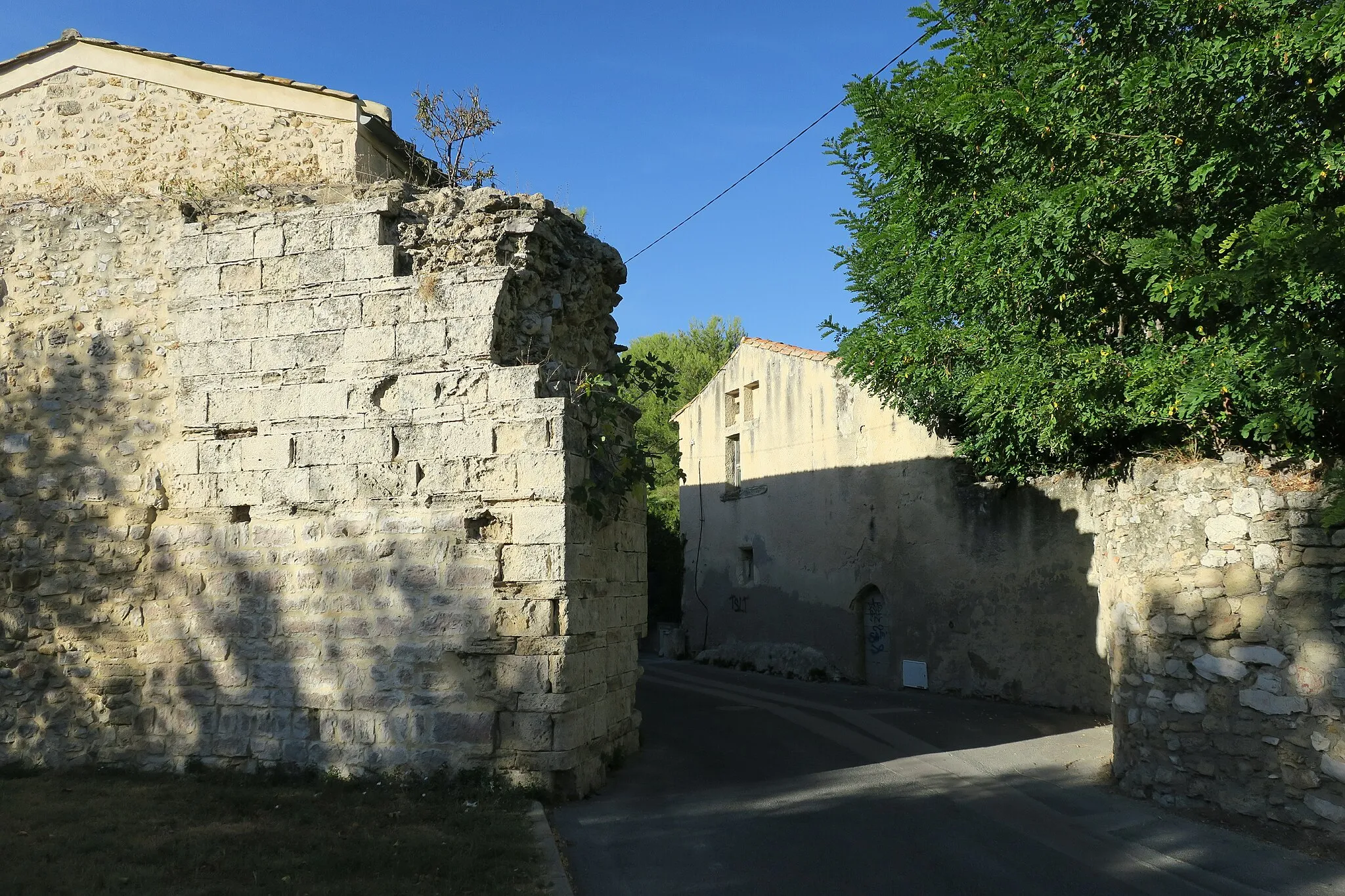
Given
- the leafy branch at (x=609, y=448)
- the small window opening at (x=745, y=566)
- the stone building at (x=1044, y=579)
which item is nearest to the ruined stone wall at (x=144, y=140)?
the leafy branch at (x=609, y=448)

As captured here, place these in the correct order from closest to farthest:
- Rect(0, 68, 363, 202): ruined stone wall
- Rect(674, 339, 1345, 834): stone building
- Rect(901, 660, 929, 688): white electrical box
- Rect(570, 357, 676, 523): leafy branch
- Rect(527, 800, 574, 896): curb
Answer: Rect(527, 800, 574, 896): curb < Rect(674, 339, 1345, 834): stone building < Rect(570, 357, 676, 523): leafy branch < Rect(0, 68, 363, 202): ruined stone wall < Rect(901, 660, 929, 688): white electrical box

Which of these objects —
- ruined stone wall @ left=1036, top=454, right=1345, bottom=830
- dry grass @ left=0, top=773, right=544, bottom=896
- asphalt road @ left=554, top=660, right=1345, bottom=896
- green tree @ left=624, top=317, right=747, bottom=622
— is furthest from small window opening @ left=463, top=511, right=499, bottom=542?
green tree @ left=624, top=317, right=747, bottom=622

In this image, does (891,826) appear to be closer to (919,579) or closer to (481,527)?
(481,527)

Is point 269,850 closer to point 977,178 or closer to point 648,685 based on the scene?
point 977,178

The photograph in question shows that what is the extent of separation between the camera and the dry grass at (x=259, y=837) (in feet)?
14.9

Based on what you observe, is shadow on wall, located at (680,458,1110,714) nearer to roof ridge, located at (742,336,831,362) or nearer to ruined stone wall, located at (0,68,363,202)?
roof ridge, located at (742,336,831,362)

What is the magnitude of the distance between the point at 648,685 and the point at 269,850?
9.44 metres

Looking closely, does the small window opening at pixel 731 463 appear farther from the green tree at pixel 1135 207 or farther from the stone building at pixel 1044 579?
the green tree at pixel 1135 207

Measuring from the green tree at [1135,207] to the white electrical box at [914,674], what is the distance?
19.5 feet

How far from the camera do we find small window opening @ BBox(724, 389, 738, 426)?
66.7 ft

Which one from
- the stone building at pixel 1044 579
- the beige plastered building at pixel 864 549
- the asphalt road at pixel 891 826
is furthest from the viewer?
the beige plastered building at pixel 864 549

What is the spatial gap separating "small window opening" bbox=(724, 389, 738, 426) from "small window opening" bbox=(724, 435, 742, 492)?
0.36 m

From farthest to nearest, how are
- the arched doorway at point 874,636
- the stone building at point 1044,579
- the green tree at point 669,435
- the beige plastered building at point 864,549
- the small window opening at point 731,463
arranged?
the green tree at point 669,435 < the small window opening at point 731,463 < the arched doorway at point 874,636 < the beige plastered building at point 864,549 < the stone building at point 1044,579

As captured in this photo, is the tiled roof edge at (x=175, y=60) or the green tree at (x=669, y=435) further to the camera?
A: the green tree at (x=669, y=435)
